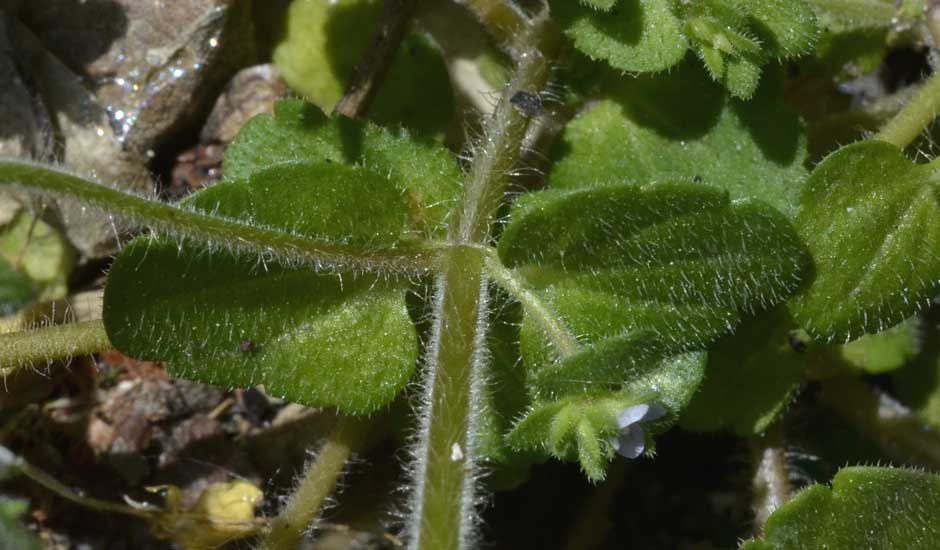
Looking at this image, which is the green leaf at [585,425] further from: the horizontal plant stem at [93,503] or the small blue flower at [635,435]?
the horizontal plant stem at [93,503]

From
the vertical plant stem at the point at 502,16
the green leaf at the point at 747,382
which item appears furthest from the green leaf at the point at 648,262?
the vertical plant stem at the point at 502,16

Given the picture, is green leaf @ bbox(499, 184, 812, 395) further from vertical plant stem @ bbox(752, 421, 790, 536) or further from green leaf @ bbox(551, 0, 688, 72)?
vertical plant stem @ bbox(752, 421, 790, 536)

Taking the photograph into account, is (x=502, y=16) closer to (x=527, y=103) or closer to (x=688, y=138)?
(x=527, y=103)

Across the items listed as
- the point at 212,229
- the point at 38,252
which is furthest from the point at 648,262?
the point at 38,252

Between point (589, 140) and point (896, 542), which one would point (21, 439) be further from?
point (896, 542)

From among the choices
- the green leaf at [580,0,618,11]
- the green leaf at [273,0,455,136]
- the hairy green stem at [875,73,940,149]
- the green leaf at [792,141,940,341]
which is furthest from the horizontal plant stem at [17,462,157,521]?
the hairy green stem at [875,73,940,149]

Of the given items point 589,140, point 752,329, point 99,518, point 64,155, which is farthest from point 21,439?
point 752,329

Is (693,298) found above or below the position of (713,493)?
above

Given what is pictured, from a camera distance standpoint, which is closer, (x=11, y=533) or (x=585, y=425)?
(x=11, y=533)
